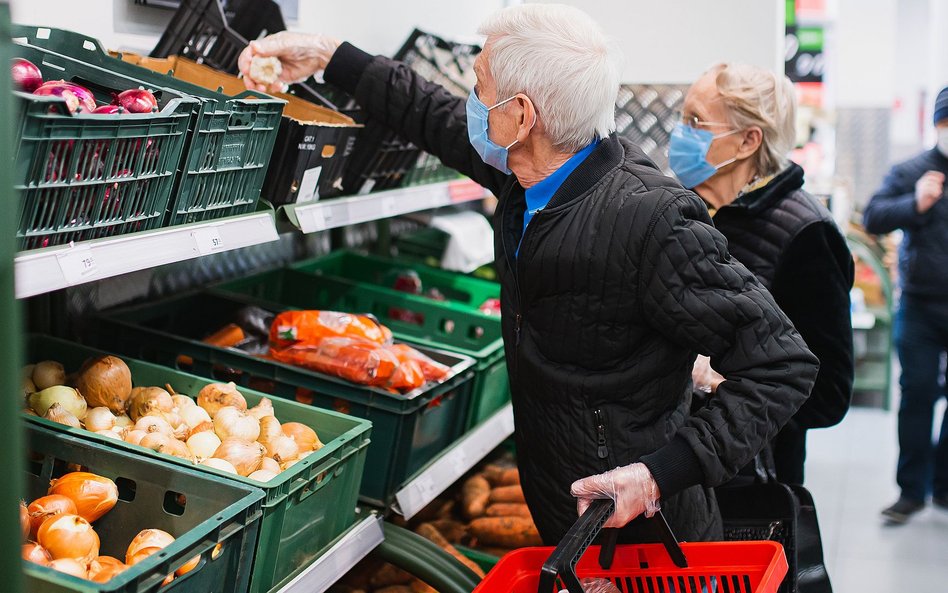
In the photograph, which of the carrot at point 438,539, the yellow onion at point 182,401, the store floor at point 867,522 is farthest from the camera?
the store floor at point 867,522

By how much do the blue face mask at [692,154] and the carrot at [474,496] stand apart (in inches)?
49.5

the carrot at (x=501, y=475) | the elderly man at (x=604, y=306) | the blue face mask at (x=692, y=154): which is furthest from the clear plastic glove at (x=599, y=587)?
the carrot at (x=501, y=475)

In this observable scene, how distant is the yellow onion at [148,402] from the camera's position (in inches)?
76.4

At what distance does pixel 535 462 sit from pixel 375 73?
1.08 m

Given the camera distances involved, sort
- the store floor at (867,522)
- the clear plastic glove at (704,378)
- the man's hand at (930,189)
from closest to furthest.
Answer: the clear plastic glove at (704,378) < the store floor at (867,522) < the man's hand at (930,189)

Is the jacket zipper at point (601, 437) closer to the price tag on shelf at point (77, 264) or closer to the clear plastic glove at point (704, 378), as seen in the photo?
the clear plastic glove at point (704, 378)

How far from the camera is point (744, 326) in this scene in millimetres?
1682

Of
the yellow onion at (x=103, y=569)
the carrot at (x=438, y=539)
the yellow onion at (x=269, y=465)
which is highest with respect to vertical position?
the yellow onion at (x=269, y=465)

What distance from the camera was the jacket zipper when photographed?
70.6 inches

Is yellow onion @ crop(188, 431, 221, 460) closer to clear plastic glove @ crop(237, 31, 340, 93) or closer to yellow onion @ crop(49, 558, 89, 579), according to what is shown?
yellow onion @ crop(49, 558, 89, 579)

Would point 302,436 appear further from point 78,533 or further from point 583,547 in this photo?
point 583,547

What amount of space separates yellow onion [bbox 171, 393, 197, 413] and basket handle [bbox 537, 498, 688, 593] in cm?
90

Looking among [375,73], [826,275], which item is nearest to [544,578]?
[826,275]

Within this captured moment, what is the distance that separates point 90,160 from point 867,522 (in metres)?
4.27
